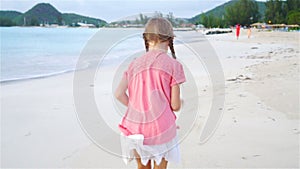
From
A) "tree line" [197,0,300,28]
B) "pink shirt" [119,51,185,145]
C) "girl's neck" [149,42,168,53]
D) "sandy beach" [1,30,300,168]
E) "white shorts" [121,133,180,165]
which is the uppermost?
"tree line" [197,0,300,28]

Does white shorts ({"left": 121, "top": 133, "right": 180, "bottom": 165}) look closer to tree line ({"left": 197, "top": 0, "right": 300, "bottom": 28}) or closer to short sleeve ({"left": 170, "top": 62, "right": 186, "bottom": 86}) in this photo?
short sleeve ({"left": 170, "top": 62, "right": 186, "bottom": 86})

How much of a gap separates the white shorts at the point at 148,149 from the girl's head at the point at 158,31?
0.56 metres

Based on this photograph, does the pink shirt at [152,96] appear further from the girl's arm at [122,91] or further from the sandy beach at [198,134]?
the sandy beach at [198,134]

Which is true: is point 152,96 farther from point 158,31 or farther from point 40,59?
point 40,59

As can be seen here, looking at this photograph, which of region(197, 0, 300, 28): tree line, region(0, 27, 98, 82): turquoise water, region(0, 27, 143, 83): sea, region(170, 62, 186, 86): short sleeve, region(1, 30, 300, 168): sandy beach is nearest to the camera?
region(170, 62, 186, 86): short sleeve

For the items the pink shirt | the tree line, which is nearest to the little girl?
the pink shirt

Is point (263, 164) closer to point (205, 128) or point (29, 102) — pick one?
point (205, 128)

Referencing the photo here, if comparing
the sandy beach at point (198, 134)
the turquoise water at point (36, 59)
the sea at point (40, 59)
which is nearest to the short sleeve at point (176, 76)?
the sea at point (40, 59)

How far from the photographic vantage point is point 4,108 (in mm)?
5043

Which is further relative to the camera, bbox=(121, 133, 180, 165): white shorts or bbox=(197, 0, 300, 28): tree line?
bbox=(197, 0, 300, 28): tree line

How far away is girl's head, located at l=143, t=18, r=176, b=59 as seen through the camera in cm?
182

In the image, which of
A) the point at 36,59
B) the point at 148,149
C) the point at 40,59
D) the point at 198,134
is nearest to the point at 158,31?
the point at 148,149

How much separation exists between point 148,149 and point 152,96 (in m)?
0.32

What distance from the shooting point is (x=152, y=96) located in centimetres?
181
